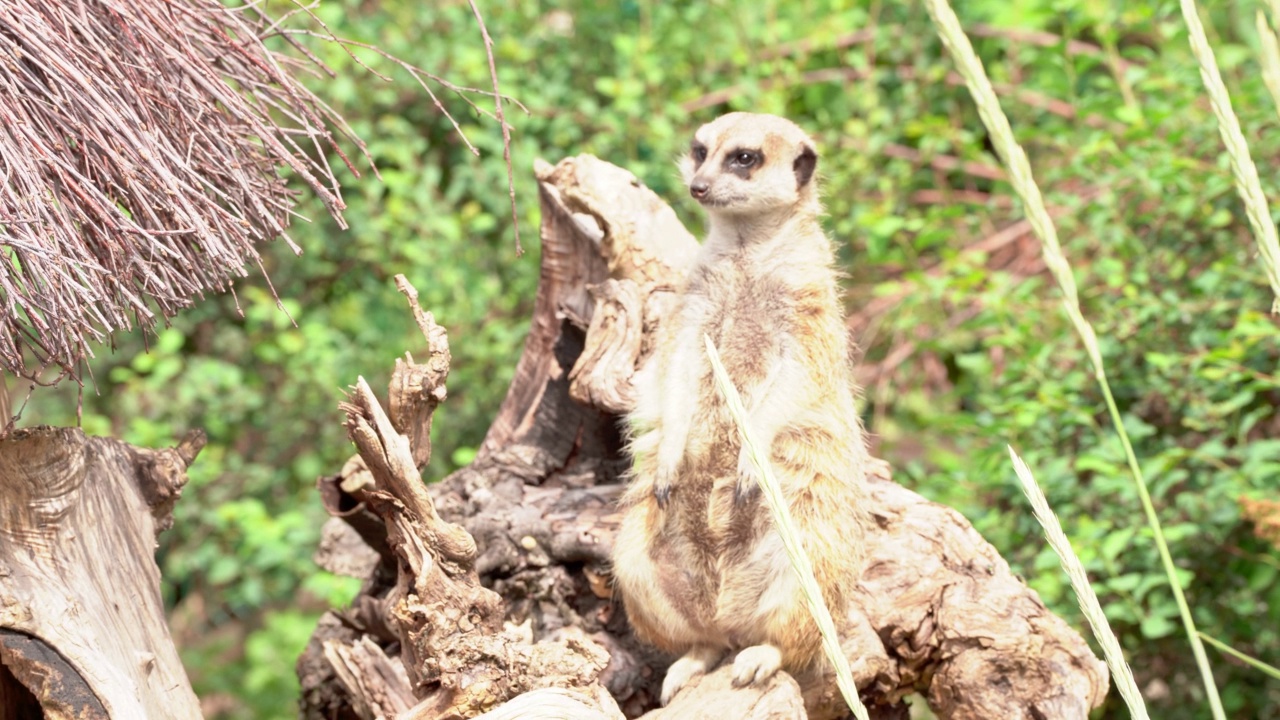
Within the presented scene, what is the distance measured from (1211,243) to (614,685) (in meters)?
2.53

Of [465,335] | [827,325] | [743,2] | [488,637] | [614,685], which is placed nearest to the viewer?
[488,637]

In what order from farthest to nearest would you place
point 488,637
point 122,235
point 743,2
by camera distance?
1. point 743,2
2. point 488,637
3. point 122,235

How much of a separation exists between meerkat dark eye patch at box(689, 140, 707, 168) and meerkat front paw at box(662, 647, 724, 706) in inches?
40.0

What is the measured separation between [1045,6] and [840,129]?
1.07 metres

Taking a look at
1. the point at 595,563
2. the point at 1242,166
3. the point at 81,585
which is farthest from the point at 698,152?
the point at 1242,166

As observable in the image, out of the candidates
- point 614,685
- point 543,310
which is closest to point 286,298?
point 543,310

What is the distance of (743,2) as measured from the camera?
17.0 feet

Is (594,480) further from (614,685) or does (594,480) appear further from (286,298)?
(286,298)

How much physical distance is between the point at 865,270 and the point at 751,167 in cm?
287

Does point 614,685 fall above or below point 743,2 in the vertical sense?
below

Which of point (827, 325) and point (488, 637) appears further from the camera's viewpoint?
point (827, 325)

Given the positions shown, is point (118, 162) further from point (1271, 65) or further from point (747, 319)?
point (1271, 65)

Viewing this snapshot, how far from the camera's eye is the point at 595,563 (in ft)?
9.18

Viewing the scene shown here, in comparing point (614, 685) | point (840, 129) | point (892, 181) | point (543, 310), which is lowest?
point (614, 685)
